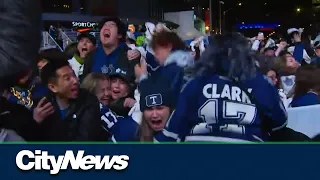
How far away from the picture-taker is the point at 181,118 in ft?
8.99

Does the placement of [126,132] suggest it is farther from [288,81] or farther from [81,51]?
[288,81]

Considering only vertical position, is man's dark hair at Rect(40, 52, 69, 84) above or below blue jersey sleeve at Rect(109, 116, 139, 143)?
above

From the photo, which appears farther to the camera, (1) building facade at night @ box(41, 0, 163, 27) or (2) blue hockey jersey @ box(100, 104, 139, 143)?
(2) blue hockey jersey @ box(100, 104, 139, 143)

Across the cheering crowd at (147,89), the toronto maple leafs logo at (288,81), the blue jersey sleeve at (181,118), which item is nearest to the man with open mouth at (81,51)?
the cheering crowd at (147,89)

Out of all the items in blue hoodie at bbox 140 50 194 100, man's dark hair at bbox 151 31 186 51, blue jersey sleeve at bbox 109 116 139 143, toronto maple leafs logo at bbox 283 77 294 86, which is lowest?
blue jersey sleeve at bbox 109 116 139 143

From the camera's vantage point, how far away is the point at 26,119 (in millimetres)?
2770

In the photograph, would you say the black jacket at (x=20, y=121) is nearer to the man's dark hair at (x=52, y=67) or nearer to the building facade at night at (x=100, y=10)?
the man's dark hair at (x=52, y=67)

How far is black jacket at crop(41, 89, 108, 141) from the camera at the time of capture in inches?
110

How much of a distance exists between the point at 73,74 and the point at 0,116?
360 millimetres

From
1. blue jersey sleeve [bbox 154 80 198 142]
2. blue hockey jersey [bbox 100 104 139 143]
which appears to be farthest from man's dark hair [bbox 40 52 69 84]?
blue jersey sleeve [bbox 154 80 198 142]

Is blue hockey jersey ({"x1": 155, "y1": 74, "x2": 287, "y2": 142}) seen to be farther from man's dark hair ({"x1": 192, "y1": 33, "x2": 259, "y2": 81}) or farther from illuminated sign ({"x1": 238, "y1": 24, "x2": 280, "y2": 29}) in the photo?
illuminated sign ({"x1": 238, "y1": 24, "x2": 280, "y2": 29})

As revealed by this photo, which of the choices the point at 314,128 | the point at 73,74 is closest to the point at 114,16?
the point at 73,74

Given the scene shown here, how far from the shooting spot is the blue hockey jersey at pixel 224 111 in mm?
2678

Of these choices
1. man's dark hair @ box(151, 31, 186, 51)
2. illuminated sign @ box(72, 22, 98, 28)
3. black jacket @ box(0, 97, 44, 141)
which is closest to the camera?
illuminated sign @ box(72, 22, 98, 28)
